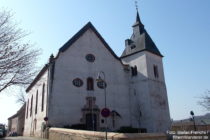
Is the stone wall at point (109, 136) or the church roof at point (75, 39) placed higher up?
the church roof at point (75, 39)

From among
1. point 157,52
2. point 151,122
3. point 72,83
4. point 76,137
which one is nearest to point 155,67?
point 157,52

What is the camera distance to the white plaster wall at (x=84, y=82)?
25750mm

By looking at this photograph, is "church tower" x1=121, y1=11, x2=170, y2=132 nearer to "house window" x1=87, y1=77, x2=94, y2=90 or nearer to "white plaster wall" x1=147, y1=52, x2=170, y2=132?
"white plaster wall" x1=147, y1=52, x2=170, y2=132

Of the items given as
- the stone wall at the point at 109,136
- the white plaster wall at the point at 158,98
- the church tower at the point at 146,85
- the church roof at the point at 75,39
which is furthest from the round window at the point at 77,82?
the stone wall at the point at 109,136

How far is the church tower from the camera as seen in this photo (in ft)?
103

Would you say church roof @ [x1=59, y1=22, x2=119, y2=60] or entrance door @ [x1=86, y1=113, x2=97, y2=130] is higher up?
church roof @ [x1=59, y1=22, x2=119, y2=60]

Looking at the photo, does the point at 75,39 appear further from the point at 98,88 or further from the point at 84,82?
the point at 98,88

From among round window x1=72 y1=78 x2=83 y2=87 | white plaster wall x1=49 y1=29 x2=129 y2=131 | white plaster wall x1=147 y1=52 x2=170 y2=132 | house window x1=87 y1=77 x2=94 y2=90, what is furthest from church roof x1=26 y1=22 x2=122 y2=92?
white plaster wall x1=147 y1=52 x2=170 y2=132

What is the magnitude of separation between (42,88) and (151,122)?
1515 cm

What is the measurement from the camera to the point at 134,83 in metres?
34.2

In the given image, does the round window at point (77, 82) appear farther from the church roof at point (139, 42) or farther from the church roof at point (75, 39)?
Result: the church roof at point (139, 42)

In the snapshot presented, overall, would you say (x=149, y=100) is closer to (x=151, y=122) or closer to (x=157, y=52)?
(x=151, y=122)

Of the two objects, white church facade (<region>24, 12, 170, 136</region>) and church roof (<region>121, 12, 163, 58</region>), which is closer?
white church facade (<region>24, 12, 170, 136</region>)

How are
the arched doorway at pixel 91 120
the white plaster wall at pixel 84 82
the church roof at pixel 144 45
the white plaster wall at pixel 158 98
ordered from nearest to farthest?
the white plaster wall at pixel 84 82 < the arched doorway at pixel 91 120 < the white plaster wall at pixel 158 98 < the church roof at pixel 144 45
